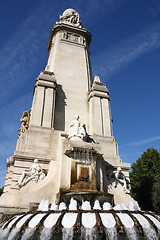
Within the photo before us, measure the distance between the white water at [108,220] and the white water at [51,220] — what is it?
1.24 m

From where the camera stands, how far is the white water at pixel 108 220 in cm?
552

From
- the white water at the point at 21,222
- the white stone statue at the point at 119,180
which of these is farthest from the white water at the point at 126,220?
the white stone statue at the point at 119,180

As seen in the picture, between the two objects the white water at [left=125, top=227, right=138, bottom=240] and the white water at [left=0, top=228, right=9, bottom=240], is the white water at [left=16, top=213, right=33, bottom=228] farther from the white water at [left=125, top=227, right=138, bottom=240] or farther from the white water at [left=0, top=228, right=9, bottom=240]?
the white water at [left=125, top=227, right=138, bottom=240]

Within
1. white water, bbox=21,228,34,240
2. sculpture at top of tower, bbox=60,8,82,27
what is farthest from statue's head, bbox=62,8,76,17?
white water, bbox=21,228,34,240

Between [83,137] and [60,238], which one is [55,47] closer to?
[83,137]

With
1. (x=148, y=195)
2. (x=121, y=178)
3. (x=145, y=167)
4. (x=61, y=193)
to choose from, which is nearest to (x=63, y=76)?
(x=121, y=178)

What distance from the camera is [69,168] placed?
10945 mm

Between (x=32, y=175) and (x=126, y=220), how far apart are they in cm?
708

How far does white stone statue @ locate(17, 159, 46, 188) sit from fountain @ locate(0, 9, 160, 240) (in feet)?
0.17

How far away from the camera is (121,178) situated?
13.5 m

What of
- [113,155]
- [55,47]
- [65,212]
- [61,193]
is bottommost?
[65,212]

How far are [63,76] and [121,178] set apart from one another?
9.96 m

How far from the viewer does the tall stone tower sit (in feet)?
34.8

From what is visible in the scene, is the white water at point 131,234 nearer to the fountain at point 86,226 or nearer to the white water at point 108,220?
the fountain at point 86,226
